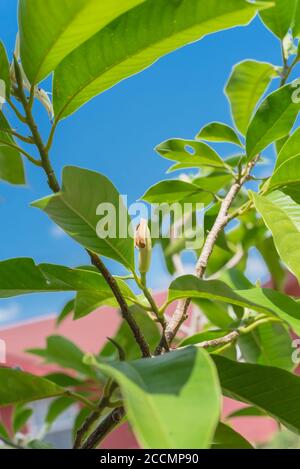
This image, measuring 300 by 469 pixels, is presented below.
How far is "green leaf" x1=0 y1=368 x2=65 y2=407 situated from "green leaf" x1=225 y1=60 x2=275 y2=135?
715 mm

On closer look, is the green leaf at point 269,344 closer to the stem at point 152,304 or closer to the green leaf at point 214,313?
the green leaf at point 214,313

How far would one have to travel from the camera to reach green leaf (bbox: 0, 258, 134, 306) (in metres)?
0.78

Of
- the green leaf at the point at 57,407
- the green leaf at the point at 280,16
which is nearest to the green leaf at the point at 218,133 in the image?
the green leaf at the point at 280,16

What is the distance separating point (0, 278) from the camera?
31.3 inches

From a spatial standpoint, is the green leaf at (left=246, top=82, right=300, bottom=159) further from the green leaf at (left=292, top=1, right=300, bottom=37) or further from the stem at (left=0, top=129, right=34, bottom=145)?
the stem at (left=0, top=129, right=34, bottom=145)

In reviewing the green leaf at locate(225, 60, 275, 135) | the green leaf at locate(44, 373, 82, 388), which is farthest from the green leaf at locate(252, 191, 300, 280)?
the green leaf at locate(44, 373, 82, 388)

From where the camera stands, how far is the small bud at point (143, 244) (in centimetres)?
73

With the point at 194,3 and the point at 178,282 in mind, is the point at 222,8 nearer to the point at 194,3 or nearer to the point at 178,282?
the point at 194,3

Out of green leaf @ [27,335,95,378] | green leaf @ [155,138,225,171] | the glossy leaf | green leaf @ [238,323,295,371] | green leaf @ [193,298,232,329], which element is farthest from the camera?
green leaf @ [27,335,95,378]

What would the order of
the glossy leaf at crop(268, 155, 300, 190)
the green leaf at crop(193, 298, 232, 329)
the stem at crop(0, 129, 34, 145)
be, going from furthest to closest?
the green leaf at crop(193, 298, 232, 329) → the glossy leaf at crop(268, 155, 300, 190) → the stem at crop(0, 129, 34, 145)

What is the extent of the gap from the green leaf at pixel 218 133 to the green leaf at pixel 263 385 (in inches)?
19.5

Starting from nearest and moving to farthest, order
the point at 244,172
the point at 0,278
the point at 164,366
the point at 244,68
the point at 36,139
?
1. the point at 164,366
2. the point at 36,139
3. the point at 0,278
4. the point at 244,172
5. the point at 244,68

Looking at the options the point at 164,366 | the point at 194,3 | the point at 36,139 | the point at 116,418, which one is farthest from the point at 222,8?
the point at 116,418

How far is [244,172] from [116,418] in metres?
0.50
